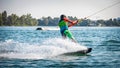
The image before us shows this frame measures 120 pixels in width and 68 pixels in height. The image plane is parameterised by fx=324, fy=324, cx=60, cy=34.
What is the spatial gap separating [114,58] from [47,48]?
2.94 m

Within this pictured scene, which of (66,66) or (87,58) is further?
(87,58)

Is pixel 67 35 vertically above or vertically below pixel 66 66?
above

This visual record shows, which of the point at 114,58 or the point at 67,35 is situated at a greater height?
the point at 67,35

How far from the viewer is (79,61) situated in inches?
484

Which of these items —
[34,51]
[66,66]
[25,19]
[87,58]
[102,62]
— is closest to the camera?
[66,66]

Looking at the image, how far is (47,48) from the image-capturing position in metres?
14.2

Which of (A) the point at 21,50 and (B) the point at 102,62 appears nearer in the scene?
(B) the point at 102,62

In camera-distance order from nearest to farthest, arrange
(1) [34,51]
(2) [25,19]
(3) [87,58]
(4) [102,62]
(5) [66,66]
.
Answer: (5) [66,66] → (4) [102,62] → (3) [87,58] → (1) [34,51] → (2) [25,19]

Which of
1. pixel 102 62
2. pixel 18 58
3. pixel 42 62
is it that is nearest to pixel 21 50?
pixel 18 58

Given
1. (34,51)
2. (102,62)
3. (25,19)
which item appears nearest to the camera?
(102,62)

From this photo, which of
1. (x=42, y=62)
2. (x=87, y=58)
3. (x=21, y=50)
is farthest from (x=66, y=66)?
(x=21, y=50)

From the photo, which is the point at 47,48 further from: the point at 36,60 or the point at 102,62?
the point at 102,62

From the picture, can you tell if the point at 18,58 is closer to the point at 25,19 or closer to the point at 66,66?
the point at 66,66

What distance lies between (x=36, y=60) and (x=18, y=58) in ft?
2.75
